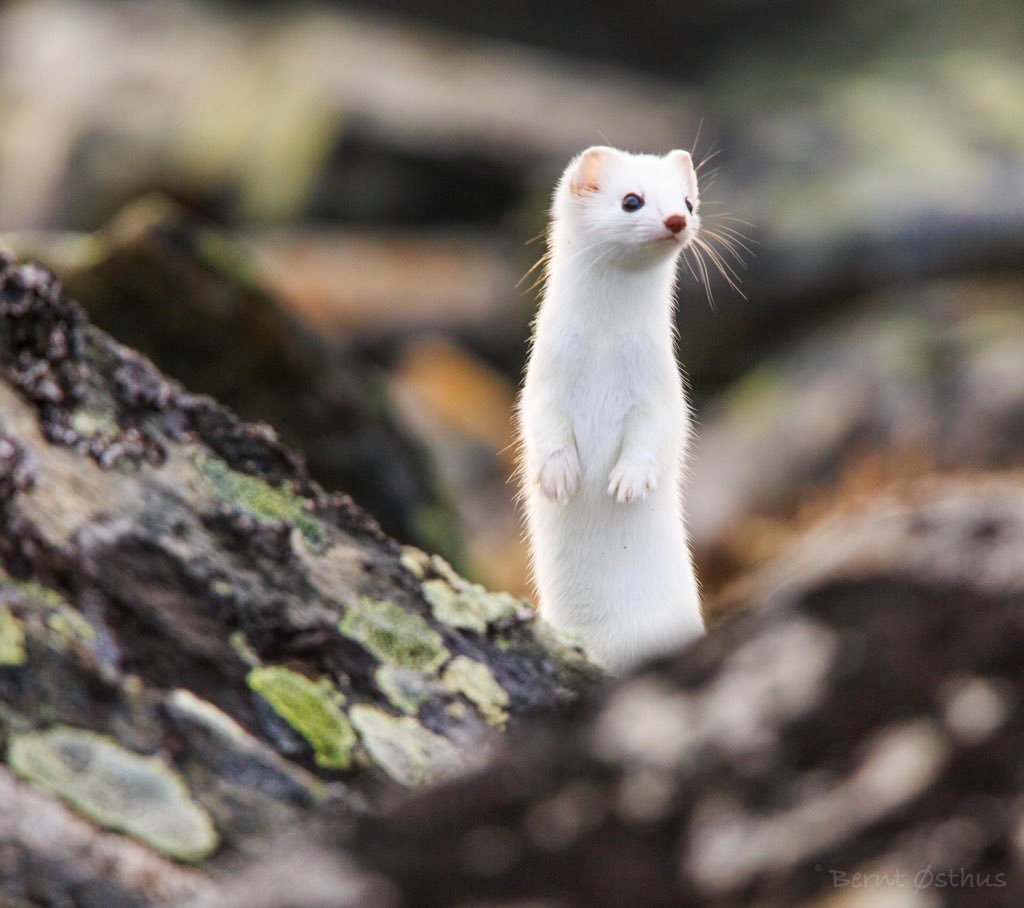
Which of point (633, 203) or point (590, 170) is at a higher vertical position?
point (590, 170)

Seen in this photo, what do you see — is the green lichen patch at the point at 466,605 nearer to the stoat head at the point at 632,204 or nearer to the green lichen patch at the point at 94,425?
the green lichen patch at the point at 94,425

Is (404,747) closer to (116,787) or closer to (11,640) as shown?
(116,787)

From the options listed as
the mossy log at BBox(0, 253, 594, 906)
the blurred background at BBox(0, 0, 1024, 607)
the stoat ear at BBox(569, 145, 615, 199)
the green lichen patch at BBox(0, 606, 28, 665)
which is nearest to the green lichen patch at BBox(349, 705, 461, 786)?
the mossy log at BBox(0, 253, 594, 906)

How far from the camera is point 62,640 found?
13.6 feet

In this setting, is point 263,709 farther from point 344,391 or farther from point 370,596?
point 344,391

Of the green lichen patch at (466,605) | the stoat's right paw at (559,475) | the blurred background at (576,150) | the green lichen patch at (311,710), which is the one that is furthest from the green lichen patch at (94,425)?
the blurred background at (576,150)

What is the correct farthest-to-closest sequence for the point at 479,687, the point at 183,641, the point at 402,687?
the point at 479,687, the point at 402,687, the point at 183,641

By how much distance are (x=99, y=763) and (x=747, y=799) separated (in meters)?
2.02

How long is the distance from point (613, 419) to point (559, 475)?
0.46 m

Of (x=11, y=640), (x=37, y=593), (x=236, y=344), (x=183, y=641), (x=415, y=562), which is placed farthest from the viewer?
(x=236, y=344)

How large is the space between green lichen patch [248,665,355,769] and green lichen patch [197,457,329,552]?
2.07 feet

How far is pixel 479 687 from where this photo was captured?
486 cm

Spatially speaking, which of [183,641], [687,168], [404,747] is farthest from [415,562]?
[687,168]

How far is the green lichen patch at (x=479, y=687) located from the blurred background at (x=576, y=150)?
8.68 m
